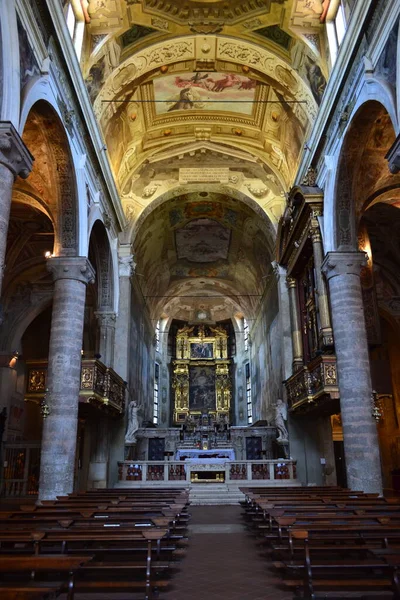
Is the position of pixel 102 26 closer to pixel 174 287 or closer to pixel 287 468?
pixel 287 468

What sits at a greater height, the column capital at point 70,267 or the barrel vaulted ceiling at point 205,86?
the barrel vaulted ceiling at point 205,86

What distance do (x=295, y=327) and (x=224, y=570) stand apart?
→ 13.3 m

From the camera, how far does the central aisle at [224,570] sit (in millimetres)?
5390

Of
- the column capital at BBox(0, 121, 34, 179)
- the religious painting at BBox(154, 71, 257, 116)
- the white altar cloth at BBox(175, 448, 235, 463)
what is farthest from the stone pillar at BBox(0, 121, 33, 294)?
the white altar cloth at BBox(175, 448, 235, 463)

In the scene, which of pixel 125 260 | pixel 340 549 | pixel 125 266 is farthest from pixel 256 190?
pixel 340 549

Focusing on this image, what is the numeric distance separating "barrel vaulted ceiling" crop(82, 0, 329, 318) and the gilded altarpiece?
47.4ft

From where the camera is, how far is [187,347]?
1629 inches

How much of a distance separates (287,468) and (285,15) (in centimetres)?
1513

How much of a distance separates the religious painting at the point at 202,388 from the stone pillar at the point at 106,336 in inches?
855

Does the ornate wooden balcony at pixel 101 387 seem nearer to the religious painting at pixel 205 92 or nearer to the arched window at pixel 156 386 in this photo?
the religious painting at pixel 205 92

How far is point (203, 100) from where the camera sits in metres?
19.6

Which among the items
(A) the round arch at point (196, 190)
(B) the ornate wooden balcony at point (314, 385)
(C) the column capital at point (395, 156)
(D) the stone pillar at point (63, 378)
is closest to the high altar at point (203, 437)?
(B) the ornate wooden balcony at point (314, 385)

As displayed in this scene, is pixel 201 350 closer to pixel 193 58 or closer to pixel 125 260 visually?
pixel 125 260

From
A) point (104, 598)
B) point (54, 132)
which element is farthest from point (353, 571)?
point (54, 132)
